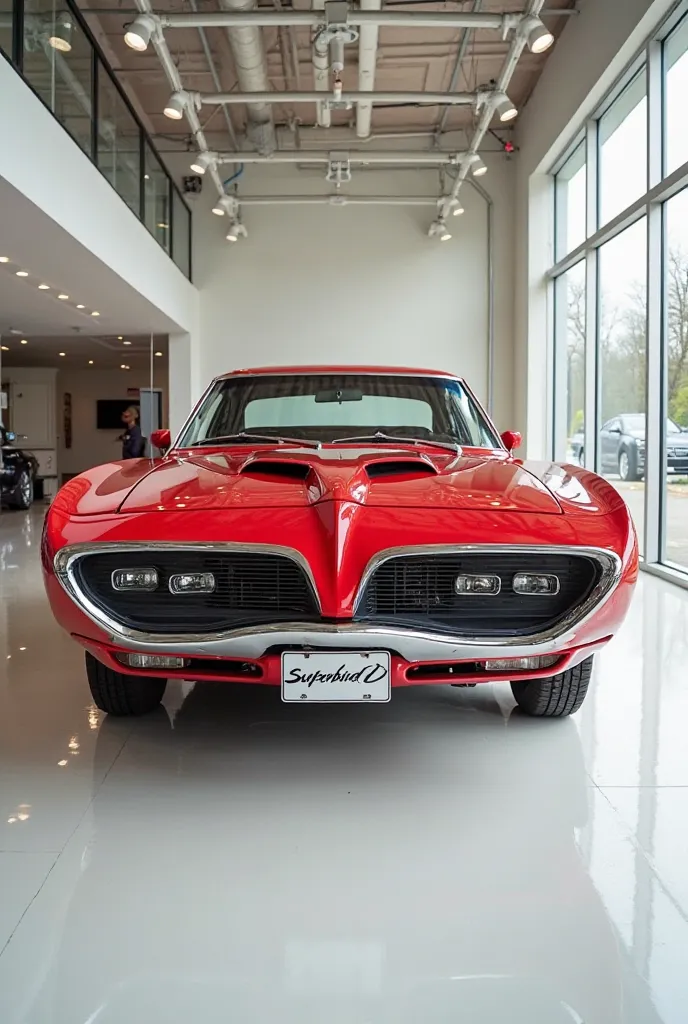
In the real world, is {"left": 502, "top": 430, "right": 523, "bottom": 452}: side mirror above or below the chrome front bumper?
above

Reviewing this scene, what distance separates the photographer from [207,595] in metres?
1.95

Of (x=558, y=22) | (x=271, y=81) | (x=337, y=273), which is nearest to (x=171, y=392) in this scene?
(x=337, y=273)

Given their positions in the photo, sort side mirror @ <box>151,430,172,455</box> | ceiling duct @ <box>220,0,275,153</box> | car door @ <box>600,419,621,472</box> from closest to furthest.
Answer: side mirror @ <box>151,430,172,455</box> < ceiling duct @ <box>220,0,275,153</box> < car door @ <box>600,419,621,472</box>

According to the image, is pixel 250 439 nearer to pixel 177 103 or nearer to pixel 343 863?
pixel 343 863

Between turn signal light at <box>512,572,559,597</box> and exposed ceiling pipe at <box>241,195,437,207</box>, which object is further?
exposed ceiling pipe at <box>241,195,437,207</box>

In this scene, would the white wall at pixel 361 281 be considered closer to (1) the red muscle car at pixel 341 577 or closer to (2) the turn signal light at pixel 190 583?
(1) the red muscle car at pixel 341 577

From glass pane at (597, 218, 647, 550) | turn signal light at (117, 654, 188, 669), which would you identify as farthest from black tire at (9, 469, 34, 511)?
turn signal light at (117, 654, 188, 669)

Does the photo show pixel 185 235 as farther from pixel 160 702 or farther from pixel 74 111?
pixel 160 702

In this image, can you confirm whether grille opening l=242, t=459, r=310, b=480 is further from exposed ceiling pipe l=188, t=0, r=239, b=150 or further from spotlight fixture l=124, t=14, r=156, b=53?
exposed ceiling pipe l=188, t=0, r=239, b=150

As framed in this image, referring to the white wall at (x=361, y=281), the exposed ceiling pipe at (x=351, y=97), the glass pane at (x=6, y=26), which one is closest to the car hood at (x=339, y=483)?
the glass pane at (x=6, y=26)

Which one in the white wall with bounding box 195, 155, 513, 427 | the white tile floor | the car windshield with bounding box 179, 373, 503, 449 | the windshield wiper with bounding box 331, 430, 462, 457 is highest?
the white wall with bounding box 195, 155, 513, 427

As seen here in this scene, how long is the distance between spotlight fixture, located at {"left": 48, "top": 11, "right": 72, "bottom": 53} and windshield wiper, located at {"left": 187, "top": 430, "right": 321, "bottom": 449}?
443 centimetres

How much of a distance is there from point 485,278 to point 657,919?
10.4 metres

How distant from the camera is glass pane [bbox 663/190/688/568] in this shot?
573 centimetres
